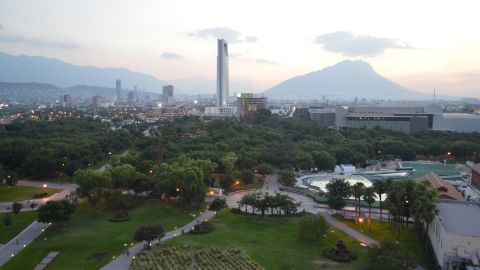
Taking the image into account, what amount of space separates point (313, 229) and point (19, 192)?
36372mm

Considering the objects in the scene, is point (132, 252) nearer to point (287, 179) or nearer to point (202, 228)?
point (202, 228)

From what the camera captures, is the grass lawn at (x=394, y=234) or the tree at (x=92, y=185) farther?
the tree at (x=92, y=185)

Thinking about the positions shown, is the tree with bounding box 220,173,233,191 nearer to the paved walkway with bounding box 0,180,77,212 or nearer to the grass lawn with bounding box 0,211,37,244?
the paved walkway with bounding box 0,180,77,212

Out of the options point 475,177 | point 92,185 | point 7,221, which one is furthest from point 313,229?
point 475,177

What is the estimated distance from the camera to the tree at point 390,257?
2664 centimetres

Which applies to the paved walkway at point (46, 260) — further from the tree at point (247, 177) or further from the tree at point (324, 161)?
the tree at point (324, 161)

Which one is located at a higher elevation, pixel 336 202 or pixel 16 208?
pixel 336 202

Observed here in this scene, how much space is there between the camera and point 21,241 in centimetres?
3500

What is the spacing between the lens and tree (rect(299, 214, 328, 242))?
109 ft

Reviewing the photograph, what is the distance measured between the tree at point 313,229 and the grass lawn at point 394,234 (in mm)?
5054

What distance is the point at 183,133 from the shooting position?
10044 cm

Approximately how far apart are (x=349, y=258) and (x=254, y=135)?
5961 cm

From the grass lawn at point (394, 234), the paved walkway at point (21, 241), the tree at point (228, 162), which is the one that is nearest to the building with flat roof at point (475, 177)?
the grass lawn at point (394, 234)

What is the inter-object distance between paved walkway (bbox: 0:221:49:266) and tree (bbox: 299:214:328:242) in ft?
75.3
